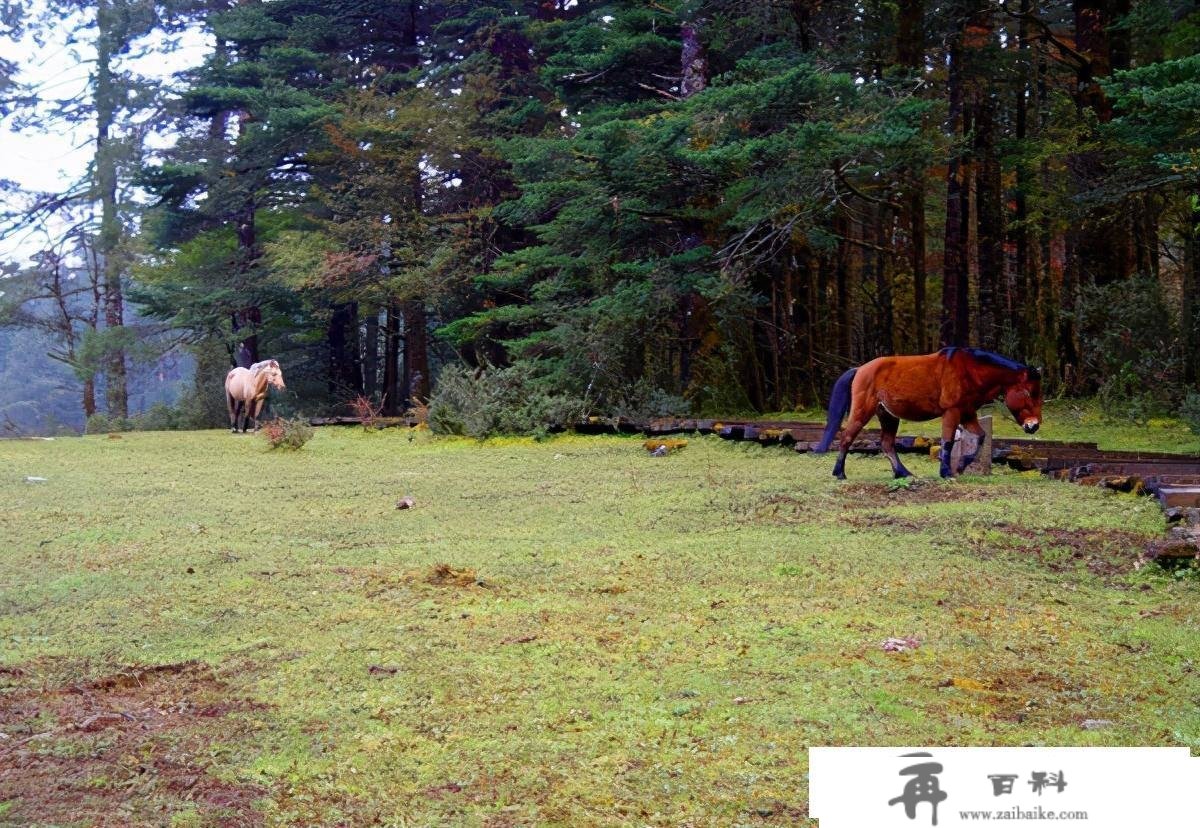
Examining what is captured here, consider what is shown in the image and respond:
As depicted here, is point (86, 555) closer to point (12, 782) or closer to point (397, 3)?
point (12, 782)

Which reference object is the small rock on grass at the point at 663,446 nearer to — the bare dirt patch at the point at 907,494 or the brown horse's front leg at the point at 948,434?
the bare dirt patch at the point at 907,494

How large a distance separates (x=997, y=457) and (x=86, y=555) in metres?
7.13

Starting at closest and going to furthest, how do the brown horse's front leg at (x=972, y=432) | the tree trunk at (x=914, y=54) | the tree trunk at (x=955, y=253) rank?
the brown horse's front leg at (x=972, y=432) < the tree trunk at (x=955, y=253) < the tree trunk at (x=914, y=54)

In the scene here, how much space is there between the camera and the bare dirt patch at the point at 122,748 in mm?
2754

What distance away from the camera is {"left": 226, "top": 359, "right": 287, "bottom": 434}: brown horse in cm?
1794

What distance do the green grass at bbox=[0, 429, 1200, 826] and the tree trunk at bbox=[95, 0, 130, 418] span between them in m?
19.9

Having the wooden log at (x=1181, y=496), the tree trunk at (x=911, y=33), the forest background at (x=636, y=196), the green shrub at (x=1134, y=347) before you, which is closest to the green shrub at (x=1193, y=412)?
the forest background at (x=636, y=196)

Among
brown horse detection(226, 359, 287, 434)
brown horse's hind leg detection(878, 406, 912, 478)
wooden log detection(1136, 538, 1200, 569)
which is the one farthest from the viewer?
brown horse detection(226, 359, 287, 434)

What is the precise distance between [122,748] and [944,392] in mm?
6758

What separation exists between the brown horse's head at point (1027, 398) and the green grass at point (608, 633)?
1.67 feet

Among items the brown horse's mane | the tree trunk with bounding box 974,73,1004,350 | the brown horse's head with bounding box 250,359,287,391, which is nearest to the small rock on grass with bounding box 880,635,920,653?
the brown horse's mane

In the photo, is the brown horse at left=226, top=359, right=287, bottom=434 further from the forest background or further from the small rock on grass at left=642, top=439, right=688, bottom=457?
the small rock on grass at left=642, top=439, right=688, bottom=457

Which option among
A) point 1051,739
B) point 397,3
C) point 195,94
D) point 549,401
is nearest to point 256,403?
point 549,401

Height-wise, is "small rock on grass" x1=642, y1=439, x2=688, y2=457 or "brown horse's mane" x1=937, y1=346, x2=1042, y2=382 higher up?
"brown horse's mane" x1=937, y1=346, x2=1042, y2=382
